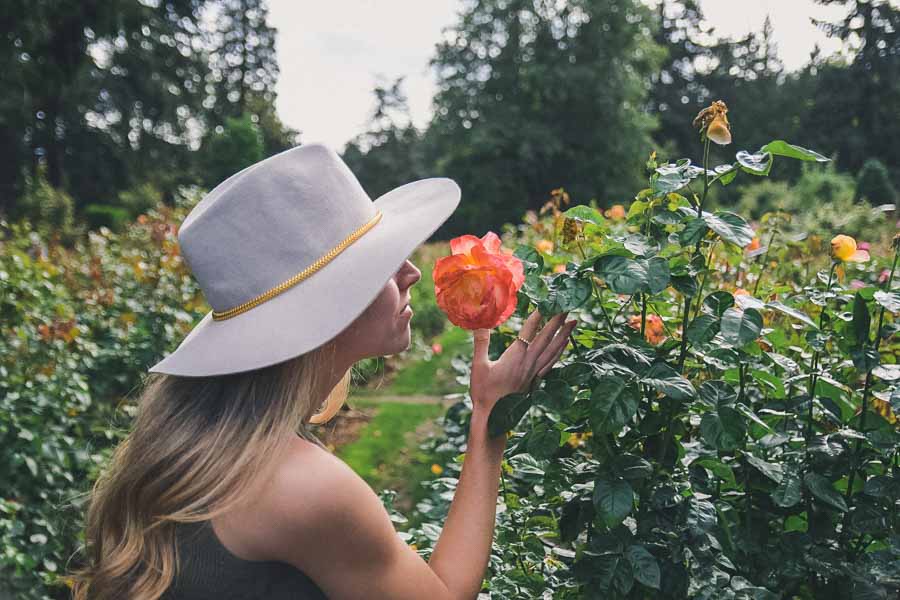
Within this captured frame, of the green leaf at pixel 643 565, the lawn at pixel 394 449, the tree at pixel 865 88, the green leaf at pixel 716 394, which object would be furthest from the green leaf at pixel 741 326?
the tree at pixel 865 88

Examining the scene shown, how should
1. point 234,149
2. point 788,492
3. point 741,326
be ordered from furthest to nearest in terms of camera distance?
point 234,149 < point 788,492 < point 741,326

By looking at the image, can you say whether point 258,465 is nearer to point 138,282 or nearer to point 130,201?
point 138,282

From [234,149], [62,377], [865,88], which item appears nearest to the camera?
[62,377]

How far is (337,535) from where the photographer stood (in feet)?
3.48

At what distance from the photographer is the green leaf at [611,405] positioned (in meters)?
1.00

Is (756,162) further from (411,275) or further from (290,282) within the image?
(290,282)

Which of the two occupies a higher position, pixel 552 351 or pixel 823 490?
pixel 552 351

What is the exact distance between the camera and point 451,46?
95.2 feet

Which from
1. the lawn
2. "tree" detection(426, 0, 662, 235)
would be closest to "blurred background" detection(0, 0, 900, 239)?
"tree" detection(426, 0, 662, 235)

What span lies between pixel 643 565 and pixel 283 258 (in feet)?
2.40

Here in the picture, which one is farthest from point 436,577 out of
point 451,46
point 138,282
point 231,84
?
point 231,84

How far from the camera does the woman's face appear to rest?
120cm

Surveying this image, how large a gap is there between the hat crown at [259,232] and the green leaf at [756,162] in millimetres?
651

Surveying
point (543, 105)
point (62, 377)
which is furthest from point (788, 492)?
point (543, 105)
